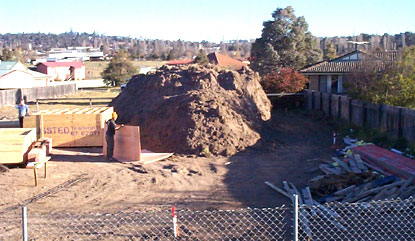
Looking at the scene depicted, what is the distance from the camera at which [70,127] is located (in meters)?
→ 19.0

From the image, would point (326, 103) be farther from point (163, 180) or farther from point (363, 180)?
point (163, 180)

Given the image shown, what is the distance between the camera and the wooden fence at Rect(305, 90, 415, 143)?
57.2 feet

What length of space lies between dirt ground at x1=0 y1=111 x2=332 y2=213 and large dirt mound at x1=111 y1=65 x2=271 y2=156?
889 millimetres


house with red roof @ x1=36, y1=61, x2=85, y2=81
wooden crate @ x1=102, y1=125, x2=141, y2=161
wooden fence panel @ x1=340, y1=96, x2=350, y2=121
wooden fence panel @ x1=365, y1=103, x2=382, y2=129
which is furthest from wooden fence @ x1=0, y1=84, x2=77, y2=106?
wooden fence panel @ x1=365, y1=103, x2=382, y2=129

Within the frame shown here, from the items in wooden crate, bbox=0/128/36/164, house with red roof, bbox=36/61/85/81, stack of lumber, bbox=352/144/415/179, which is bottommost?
stack of lumber, bbox=352/144/415/179

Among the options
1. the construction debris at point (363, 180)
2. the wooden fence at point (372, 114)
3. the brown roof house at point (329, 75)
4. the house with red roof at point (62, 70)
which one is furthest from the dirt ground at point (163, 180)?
the house with red roof at point (62, 70)

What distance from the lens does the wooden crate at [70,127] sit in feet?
61.7

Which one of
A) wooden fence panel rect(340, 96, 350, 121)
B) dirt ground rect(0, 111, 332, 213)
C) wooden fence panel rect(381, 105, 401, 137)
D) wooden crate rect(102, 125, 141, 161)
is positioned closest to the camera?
dirt ground rect(0, 111, 332, 213)

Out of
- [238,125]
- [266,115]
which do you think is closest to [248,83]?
[266,115]

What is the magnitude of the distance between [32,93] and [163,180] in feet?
128

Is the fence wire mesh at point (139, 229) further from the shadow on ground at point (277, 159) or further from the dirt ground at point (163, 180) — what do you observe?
the shadow on ground at point (277, 159)

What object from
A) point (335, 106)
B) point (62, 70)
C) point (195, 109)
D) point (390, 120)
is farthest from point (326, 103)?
point (62, 70)

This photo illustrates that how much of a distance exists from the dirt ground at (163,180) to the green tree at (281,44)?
22.8 meters

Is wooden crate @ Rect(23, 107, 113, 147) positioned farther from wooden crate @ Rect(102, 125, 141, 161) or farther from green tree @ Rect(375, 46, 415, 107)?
green tree @ Rect(375, 46, 415, 107)
